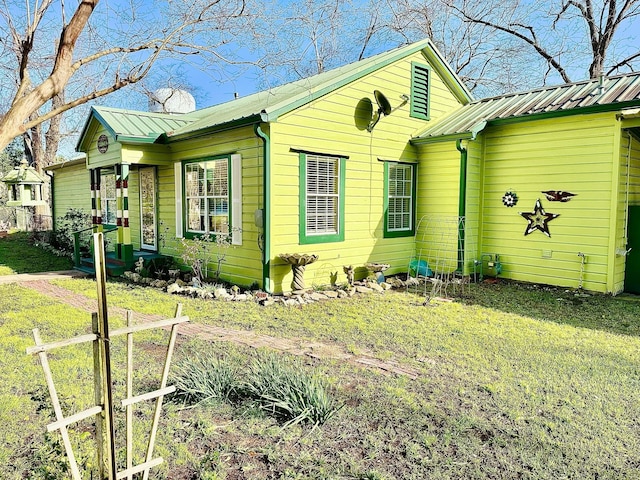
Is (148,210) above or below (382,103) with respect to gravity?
below

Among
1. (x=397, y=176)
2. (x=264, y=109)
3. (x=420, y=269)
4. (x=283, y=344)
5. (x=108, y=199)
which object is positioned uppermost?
(x=264, y=109)

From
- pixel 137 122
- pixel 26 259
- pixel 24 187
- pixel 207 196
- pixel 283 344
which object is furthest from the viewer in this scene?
pixel 26 259

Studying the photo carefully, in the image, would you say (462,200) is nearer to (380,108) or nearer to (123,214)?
(380,108)

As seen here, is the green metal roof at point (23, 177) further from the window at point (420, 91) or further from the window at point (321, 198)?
the window at point (420, 91)

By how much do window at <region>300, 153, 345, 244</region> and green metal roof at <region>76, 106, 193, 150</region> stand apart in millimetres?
3517

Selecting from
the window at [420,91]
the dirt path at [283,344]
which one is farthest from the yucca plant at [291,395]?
the window at [420,91]

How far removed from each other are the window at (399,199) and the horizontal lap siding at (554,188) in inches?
62.1

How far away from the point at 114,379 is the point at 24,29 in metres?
3.86

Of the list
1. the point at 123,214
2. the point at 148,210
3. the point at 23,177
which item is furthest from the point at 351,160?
the point at 23,177

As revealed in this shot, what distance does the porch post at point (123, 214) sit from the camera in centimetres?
884

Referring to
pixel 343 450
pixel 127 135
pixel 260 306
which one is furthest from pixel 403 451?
pixel 127 135

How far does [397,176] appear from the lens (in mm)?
9578

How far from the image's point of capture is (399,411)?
3.31 m

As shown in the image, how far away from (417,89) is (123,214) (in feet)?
22.9
